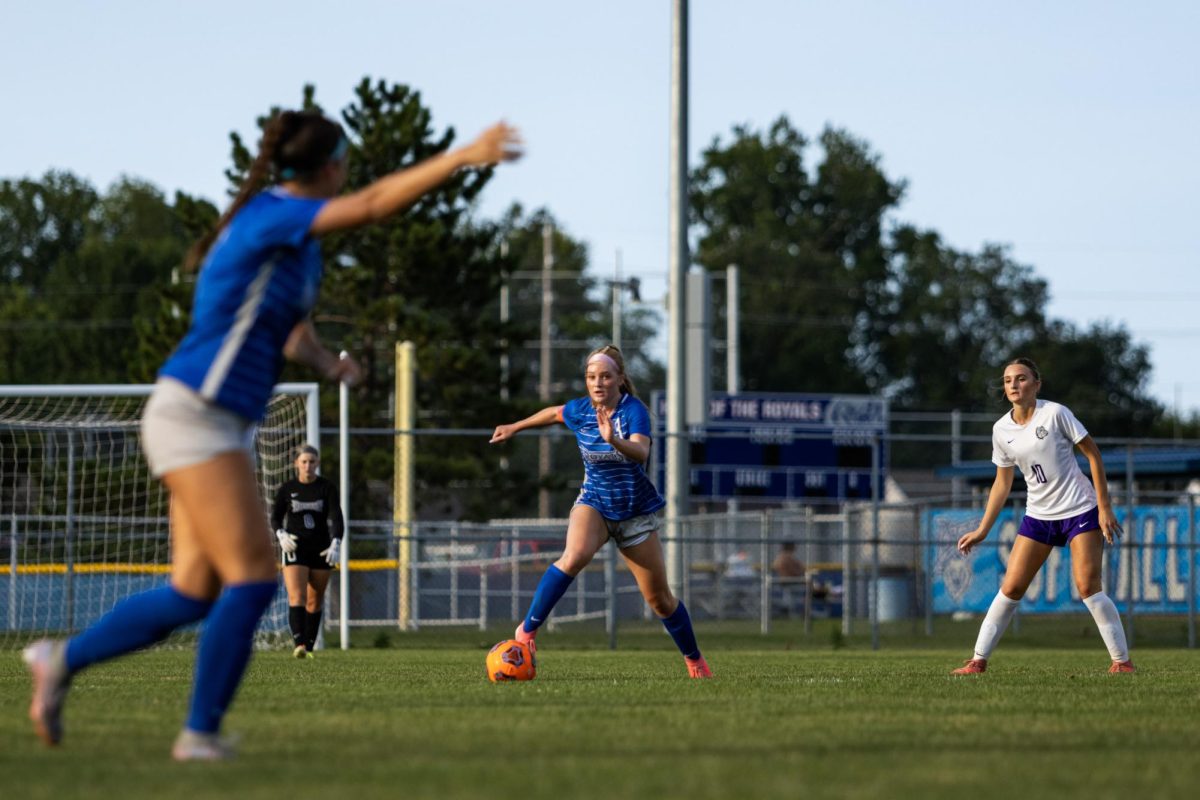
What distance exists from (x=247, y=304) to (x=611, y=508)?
16.4ft

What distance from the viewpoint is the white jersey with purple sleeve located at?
36.7 feet

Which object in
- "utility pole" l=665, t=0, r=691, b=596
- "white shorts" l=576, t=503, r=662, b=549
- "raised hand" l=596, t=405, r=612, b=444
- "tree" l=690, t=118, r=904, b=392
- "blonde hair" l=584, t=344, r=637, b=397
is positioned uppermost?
"tree" l=690, t=118, r=904, b=392

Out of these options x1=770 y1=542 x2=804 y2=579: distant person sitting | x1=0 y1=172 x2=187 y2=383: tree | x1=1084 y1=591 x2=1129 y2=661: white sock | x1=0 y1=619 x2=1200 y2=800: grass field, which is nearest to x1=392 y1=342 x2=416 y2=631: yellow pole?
x1=770 y1=542 x2=804 y2=579: distant person sitting

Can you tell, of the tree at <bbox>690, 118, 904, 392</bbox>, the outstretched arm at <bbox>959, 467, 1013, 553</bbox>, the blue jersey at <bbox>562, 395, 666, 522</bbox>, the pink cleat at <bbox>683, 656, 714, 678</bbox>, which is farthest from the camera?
the tree at <bbox>690, 118, 904, 392</bbox>

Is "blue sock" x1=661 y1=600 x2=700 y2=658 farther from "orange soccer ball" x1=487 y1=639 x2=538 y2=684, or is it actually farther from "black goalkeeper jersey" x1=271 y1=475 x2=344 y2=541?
"black goalkeeper jersey" x1=271 y1=475 x2=344 y2=541

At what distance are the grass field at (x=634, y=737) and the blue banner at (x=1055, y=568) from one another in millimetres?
15179

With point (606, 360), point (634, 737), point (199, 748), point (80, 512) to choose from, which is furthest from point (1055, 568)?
point (199, 748)

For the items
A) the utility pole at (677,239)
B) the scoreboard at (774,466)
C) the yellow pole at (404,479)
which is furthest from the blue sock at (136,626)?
the scoreboard at (774,466)

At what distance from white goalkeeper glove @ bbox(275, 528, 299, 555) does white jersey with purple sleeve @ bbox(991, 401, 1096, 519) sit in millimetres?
7056

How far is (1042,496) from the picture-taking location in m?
11.3

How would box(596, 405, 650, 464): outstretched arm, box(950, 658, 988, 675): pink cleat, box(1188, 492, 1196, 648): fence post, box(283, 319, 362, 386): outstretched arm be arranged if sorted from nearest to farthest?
box(283, 319, 362, 386): outstretched arm
box(596, 405, 650, 464): outstretched arm
box(950, 658, 988, 675): pink cleat
box(1188, 492, 1196, 648): fence post

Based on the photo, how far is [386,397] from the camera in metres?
34.8

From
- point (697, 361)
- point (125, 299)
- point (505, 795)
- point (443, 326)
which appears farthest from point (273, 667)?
point (125, 299)

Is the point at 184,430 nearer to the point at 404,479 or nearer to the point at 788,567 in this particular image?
the point at 404,479
